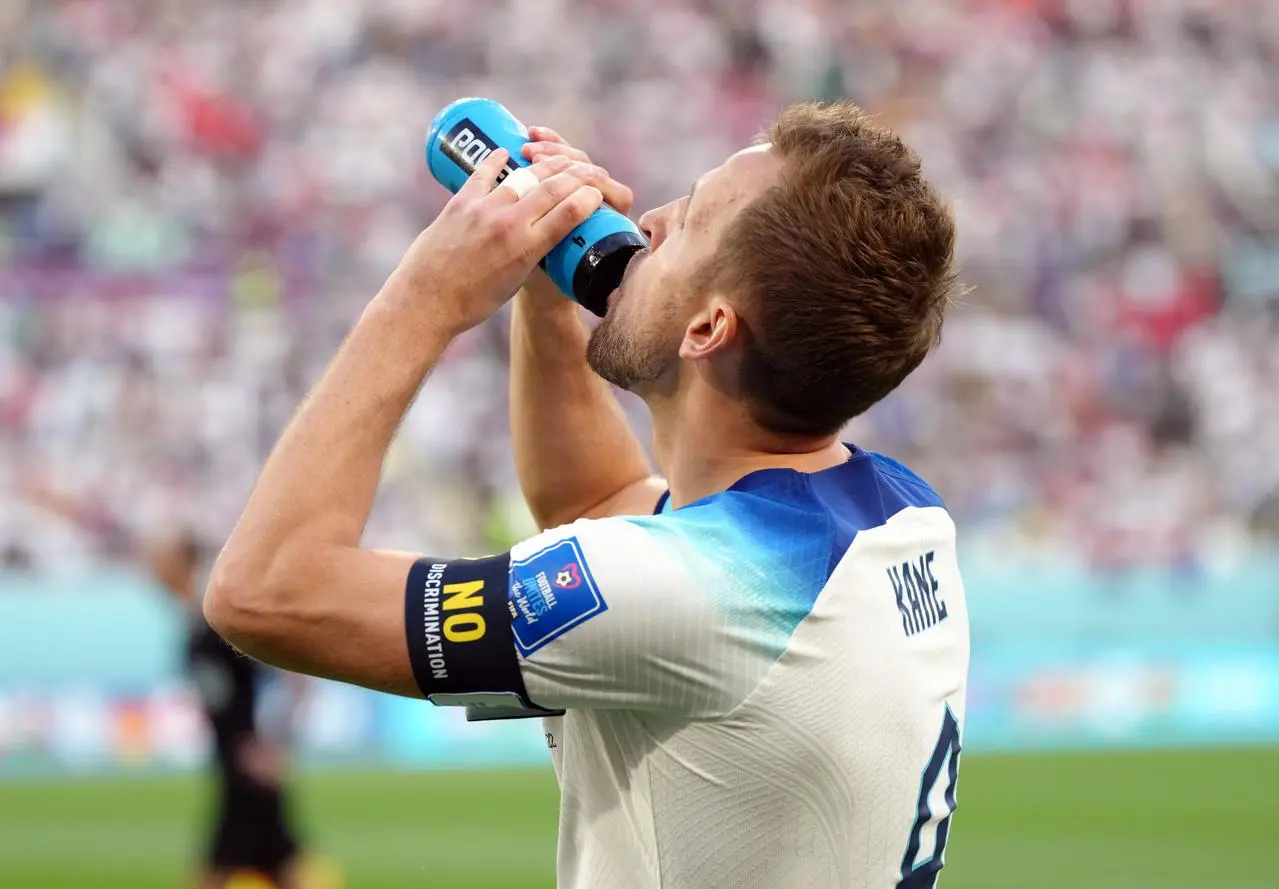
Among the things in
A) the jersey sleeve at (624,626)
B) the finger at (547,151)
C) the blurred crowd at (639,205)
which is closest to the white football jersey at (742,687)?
the jersey sleeve at (624,626)

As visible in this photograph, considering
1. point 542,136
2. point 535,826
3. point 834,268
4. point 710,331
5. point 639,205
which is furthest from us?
point 639,205

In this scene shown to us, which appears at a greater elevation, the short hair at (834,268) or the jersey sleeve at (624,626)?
the short hair at (834,268)

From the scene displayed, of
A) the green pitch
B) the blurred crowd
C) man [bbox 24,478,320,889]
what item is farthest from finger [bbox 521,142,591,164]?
the blurred crowd

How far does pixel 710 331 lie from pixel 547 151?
15.8 inches

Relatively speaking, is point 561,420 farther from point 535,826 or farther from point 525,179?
point 535,826

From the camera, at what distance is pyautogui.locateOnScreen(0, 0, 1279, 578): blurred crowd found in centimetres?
1495

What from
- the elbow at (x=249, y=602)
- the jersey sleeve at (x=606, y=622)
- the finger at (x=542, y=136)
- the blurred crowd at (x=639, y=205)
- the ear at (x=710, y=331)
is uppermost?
the blurred crowd at (x=639, y=205)

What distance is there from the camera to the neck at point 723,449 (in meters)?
2.48

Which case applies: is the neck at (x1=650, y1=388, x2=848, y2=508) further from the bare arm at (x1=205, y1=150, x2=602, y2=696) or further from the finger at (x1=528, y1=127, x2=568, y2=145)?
the finger at (x1=528, y1=127, x2=568, y2=145)

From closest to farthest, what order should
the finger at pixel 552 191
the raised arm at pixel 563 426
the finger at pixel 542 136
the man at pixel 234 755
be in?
the finger at pixel 552 191, the finger at pixel 542 136, the raised arm at pixel 563 426, the man at pixel 234 755

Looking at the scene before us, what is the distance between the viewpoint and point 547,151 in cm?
261

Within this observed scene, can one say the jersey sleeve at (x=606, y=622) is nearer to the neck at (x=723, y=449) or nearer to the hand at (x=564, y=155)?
the neck at (x=723, y=449)

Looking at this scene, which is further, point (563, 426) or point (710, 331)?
point (563, 426)

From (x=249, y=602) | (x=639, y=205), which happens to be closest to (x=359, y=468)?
(x=249, y=602)
